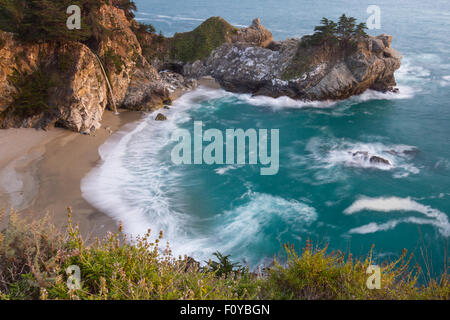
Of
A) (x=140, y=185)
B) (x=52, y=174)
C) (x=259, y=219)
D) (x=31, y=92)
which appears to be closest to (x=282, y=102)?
(x=259, y=219)

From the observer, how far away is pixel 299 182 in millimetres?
19344

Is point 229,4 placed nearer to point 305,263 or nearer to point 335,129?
point 335,129

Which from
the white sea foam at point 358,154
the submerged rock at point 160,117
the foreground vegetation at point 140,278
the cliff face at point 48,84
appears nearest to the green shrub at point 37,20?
the cliff face at point 48,84

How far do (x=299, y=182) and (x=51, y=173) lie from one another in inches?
546

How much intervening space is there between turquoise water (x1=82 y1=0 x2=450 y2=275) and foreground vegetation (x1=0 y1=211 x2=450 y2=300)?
7.55 m

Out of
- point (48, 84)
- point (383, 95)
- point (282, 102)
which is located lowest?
point (282, 102)

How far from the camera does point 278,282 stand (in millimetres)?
6012

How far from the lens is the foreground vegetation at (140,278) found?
196 inches

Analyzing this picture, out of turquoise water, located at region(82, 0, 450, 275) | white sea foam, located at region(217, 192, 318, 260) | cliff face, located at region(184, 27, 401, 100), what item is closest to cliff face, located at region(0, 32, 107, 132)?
turquoise water, located at region(82, 0, 450, 275)

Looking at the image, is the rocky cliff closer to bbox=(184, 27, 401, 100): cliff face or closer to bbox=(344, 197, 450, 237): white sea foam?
bbox=(184, 27, 401, 100): cliff face

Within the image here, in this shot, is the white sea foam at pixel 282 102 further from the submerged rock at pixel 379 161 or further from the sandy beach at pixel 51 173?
the sandy beach at pixel 51 173

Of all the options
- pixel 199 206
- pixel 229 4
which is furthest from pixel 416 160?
pixel 229 4

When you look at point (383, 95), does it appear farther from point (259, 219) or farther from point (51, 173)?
point (51, 173)

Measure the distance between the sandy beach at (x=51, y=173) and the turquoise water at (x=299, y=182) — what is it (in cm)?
80
